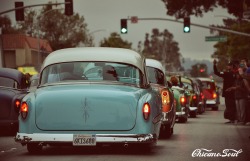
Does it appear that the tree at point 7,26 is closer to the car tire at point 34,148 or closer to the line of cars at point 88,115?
the car tire at point 34,148

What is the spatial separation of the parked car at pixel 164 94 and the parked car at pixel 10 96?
9.82 feet

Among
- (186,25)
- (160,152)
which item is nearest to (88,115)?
(160,152)

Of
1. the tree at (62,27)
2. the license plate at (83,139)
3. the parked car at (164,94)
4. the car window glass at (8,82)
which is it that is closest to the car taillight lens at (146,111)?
the license plate at (83,139)

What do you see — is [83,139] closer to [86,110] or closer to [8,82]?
[86,110]

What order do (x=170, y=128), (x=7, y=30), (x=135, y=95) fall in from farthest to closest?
(x=7, y=30), (x=170, y=128), (x=135, y=95)

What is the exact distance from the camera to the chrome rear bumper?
1323 centimetres

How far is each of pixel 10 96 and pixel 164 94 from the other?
143 inches

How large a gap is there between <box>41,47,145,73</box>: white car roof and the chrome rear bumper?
1.79 meters

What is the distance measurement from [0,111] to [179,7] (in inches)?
1785

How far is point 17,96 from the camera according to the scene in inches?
774

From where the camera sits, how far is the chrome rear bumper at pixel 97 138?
13.2m

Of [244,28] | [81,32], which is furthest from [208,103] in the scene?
[81,32]

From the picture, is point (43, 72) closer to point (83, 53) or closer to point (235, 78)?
point (83, 53)

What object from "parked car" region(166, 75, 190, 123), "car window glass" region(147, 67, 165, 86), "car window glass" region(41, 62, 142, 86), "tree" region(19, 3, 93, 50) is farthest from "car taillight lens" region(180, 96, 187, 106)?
"tree" region(19, 3, 93, 50)
